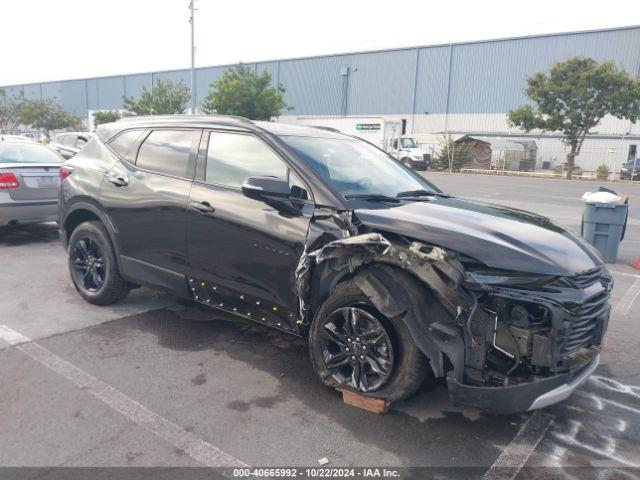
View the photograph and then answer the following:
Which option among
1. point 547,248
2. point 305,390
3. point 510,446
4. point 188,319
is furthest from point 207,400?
point 547,248

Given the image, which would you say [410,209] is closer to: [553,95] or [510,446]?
[510,446]

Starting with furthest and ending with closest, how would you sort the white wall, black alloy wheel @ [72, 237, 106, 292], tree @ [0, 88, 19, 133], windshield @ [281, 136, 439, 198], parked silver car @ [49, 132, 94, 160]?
1. tree @ [0, 88, 19, 133]
2. the white wall
3. parked silver car @ [49, 132, 94, 160]
4. black alloy wheel @ [72, 237, 106, 292]
5. windshield @ [281, 136, 439, 198]

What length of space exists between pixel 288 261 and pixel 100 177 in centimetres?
246

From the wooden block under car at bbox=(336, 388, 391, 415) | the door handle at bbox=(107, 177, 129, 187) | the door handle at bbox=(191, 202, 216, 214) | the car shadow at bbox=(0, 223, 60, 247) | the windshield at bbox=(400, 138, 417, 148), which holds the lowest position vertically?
the car shadow at bbox=(0, 223, 60, 247)

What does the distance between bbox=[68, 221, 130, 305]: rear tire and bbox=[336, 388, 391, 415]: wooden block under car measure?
270 centimetres

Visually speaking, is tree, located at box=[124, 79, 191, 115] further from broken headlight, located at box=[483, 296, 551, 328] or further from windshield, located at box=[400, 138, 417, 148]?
broken headlight, located at box=[483, 296, 551, 328]

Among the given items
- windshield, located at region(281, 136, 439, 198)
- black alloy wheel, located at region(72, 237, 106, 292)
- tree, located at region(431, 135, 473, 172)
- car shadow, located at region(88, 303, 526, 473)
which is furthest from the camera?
tree, located at region(431, 135, 473, 172)

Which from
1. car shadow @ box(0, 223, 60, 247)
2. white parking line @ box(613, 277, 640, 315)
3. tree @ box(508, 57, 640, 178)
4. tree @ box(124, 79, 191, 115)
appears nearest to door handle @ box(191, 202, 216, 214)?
white parking line @ box(613, 277, 640, 315)

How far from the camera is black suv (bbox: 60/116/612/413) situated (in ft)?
9.68

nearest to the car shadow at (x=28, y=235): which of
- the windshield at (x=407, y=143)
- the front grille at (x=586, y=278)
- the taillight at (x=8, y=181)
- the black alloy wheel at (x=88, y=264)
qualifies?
the taillight at (x=8, y=181)

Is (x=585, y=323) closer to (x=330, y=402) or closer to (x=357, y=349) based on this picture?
(x=357, y=349)

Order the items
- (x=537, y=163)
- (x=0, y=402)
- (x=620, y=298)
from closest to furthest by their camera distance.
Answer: (x=0, y=402)
(x=620, y=298)
(x=537, y=163)

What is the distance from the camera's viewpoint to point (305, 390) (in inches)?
146

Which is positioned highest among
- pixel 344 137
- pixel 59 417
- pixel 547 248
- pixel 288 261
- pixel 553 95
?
pixel 553 95
